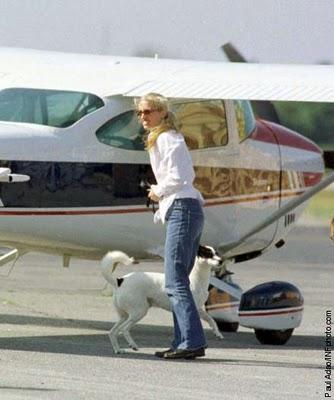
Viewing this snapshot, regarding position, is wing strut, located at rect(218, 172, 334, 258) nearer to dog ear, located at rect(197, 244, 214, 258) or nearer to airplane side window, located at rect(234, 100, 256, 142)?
airplane side window, located at rect(234, 100, 256, 142)

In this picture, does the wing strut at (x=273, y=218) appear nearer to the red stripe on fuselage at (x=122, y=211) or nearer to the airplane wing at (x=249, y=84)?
the red stripe on fuselage at (x=122, y=211)

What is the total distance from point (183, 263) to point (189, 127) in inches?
91.2

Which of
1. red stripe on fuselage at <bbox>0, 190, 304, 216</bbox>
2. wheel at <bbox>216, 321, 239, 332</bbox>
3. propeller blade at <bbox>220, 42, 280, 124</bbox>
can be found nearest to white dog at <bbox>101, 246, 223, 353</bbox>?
red stripe on fuselage at <bbox>0, 190, 304, 216</bbox>

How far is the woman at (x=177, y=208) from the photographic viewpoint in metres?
13.1

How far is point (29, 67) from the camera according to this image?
49.7ft

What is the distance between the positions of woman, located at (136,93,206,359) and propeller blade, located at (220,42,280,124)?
5.80m

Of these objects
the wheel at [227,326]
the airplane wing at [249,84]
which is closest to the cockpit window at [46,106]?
the airplane wing at [249,84]

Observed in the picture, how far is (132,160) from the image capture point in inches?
582

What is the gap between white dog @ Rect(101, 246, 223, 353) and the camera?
13531mm

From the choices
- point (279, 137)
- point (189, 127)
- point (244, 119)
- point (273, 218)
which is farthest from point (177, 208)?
point (279, 137)

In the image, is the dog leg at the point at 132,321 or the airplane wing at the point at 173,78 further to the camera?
the airplane wing at the point at 173,78

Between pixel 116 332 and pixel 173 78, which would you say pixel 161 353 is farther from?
pixel 173 78

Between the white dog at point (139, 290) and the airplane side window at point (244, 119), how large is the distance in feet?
7.67

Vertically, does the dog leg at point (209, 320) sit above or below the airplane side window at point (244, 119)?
below
